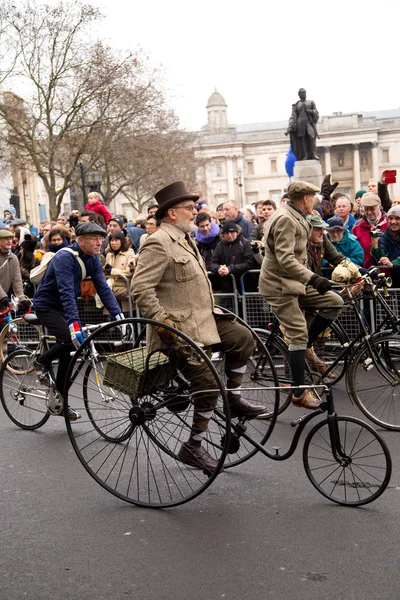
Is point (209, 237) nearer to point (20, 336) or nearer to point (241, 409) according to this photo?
point (20, 336)

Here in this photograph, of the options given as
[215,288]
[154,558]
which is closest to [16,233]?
[215,288]

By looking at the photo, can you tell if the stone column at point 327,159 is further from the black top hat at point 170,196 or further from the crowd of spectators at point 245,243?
the black top hat at point 170,196

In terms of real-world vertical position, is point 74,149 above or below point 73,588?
above

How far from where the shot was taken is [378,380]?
7281 mm

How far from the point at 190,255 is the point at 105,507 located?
70.9 inches

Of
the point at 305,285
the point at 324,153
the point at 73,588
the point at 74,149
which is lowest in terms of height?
the point at 73,588

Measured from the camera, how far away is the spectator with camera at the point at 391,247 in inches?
395

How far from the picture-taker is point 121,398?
19.1ft

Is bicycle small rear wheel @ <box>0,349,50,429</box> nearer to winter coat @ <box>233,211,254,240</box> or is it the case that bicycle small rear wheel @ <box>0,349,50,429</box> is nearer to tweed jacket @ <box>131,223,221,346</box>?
tweed jacket @ <box>131,223,221,346</box>

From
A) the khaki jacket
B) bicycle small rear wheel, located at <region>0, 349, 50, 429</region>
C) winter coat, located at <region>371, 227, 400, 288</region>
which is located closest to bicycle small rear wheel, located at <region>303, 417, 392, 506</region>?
bicycle small rear wheel, located at <region>0, 349, 50, 429</region>

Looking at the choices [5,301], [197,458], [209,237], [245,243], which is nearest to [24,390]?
[197,458]

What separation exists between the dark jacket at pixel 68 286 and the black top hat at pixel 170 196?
1634 mm

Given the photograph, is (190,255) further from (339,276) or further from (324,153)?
(324,153)

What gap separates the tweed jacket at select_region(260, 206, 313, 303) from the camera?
23.0 feet
